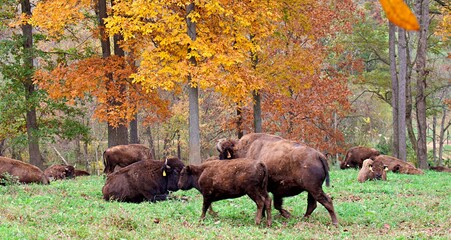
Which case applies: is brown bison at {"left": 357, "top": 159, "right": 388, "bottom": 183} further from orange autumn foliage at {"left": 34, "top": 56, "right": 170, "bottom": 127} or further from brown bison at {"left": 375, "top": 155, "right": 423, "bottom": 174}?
orange autumn foliage at {"left": 34, "top": 56, "right": 170, "bottom": 127}

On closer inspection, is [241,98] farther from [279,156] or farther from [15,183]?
[279,156]

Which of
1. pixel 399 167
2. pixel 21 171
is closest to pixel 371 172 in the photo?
pixel 399 167

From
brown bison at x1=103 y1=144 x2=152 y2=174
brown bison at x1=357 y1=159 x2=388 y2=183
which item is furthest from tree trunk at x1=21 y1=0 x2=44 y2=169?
brown bison at x1=357 y1=159 x2=388 y2=183

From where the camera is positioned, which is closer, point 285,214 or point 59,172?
point 285,214

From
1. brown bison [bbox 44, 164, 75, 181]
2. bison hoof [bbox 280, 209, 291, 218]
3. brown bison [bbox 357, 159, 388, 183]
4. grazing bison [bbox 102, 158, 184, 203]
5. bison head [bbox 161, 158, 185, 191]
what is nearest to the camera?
bison hoof [bbox 280, 209, 291, 218]

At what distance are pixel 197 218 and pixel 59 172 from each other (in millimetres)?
12056

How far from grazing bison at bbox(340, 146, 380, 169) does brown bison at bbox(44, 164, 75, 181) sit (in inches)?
443

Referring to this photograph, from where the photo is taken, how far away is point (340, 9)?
30328 mm

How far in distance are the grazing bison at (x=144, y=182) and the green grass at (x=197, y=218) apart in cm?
41

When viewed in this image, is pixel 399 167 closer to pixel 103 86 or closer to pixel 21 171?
pixel 103 86

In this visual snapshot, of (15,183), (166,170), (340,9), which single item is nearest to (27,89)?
(15,183)

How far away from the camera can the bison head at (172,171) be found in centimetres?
1294

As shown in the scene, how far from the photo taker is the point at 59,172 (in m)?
20.8

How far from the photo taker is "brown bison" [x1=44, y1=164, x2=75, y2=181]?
20.5 m
